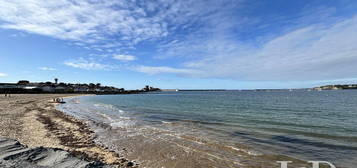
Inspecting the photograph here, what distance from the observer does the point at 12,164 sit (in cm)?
439

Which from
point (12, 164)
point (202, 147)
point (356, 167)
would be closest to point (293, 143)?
point (356, 167)

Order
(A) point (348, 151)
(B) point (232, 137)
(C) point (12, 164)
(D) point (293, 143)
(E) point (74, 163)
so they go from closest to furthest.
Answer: (C) point (12, 164) < (E) point (74, 163) < (A) point (348, 151) < (D) point (293, 143) < (B) point (232, 137)

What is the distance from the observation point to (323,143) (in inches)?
377

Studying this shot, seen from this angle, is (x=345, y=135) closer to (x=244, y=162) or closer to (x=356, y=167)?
(x=356, y=167)

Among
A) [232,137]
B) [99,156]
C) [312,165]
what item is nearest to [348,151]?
[312,165]

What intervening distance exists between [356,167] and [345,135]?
618cm

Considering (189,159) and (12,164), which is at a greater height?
(12,164)

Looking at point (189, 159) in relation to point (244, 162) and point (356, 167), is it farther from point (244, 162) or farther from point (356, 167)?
point (356, 167)

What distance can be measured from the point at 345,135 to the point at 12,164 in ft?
54.6

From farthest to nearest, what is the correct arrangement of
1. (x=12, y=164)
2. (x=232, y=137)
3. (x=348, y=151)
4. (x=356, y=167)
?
(x=232, y=137), (x=348, y=151), (x=356, y=167), (x=12, y=164)

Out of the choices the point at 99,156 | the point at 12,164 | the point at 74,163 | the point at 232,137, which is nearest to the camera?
the point at 12,164

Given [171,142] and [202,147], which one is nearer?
[202,147]

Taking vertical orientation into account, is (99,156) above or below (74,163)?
below

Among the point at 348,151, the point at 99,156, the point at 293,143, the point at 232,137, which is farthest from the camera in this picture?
the point at 232,137
